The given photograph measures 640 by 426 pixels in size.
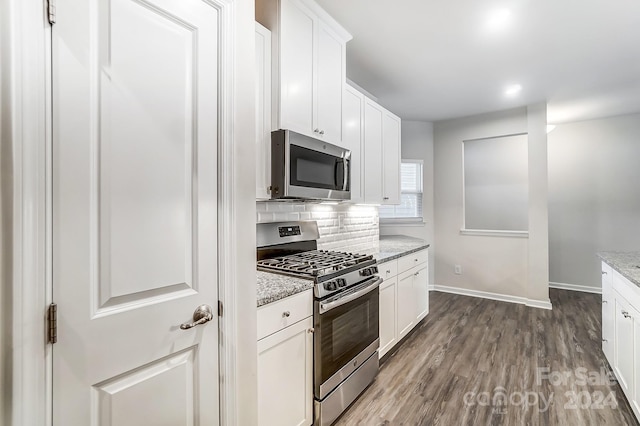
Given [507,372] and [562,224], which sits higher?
[562,224]

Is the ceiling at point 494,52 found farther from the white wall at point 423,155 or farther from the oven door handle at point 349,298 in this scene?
the oven door handle at point 349,298

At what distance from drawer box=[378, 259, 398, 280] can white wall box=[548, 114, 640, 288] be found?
12.8 feet

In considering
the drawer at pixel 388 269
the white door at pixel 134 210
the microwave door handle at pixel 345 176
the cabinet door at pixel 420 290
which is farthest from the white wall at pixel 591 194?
the white door at pixel 134 210

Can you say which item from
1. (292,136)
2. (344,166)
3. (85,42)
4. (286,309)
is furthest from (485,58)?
(85,42)

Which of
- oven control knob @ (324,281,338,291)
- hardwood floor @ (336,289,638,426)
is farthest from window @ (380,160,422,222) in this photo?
oven control knob @ (324,281,338,291)

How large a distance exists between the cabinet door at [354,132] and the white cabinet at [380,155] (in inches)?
4.2

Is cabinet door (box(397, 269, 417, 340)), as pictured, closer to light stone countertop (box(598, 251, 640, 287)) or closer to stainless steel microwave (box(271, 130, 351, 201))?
stainless steel microwave (box(271, 130, 351, 201))

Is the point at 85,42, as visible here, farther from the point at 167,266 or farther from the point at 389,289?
the point at 389,289

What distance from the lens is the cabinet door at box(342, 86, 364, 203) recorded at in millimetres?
2652

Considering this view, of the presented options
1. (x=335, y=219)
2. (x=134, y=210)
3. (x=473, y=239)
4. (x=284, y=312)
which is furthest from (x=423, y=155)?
(x=134, y=210)

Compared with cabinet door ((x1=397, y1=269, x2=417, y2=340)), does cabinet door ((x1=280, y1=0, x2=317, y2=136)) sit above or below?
above

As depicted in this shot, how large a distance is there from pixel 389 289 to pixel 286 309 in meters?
1.39

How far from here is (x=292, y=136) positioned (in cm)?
193

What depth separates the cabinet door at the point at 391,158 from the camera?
337 cm
